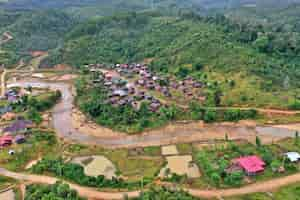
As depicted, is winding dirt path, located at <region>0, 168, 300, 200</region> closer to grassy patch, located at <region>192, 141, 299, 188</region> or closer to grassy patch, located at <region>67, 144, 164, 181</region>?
grassy patch, located at <region>192, 141, 299, 188</region>

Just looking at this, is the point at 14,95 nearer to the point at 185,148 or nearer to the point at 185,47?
the point at 185,148

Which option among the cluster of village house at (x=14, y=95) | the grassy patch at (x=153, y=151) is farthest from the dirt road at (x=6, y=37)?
the grassy patch at (x=153, y=151)

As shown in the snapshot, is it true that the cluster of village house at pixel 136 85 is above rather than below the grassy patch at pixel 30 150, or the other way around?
above

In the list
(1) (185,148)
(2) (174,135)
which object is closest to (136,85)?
(2) (174,135)

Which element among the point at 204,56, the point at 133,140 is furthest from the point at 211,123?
the point at 204,56

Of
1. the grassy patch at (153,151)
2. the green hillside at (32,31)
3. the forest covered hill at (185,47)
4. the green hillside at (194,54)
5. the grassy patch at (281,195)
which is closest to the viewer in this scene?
the grassy patch at (281,195)

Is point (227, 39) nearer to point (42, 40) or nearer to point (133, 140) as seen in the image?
point (133, 140)

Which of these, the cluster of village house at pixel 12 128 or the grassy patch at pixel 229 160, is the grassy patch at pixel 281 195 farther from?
the cluster of village house at pixel 12 128
